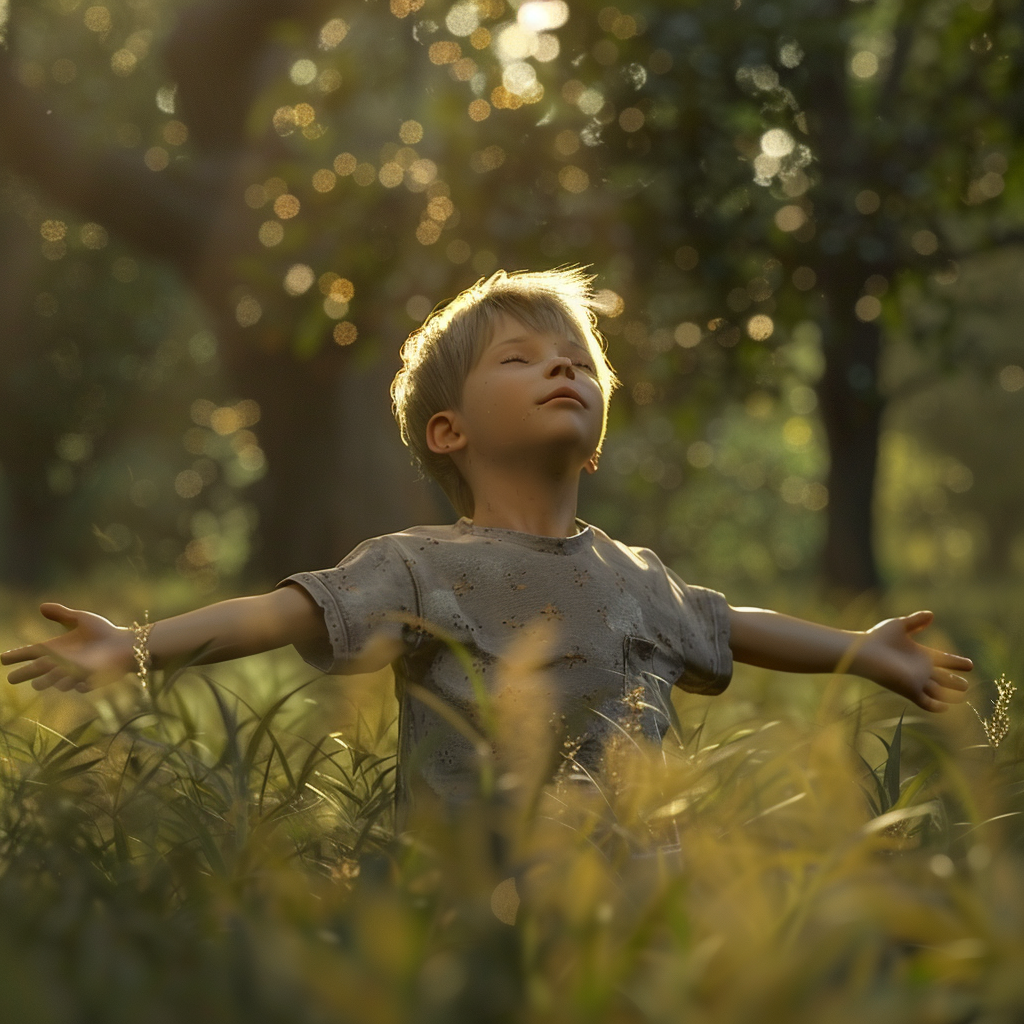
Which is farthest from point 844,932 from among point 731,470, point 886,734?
point 731,470

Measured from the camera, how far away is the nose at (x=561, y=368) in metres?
2.51

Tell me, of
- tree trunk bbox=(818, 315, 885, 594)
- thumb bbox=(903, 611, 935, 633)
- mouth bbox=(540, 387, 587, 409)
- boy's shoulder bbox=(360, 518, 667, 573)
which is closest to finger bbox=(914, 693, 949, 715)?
thumb bbox=(903, 611, 935, 633)

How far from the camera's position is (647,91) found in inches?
214

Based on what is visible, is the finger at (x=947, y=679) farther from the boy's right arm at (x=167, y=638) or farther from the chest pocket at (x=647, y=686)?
the boy's right arm at (x=167, y=638)

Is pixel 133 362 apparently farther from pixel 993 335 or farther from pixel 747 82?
pixel 993 335

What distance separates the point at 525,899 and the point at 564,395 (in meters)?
1.37

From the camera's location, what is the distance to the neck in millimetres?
2539

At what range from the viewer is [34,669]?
1939mm

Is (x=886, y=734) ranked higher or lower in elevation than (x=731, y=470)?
higher

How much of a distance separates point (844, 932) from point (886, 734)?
2.36 m

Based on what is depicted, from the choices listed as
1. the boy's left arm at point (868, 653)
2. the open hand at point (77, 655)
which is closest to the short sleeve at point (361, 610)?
the open hand at point (77, 655)

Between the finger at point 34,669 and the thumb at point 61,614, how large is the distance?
0.07 metres

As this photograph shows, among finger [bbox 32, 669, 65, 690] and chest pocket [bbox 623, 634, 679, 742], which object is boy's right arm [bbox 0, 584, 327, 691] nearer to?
finger [bbox 32, 669, 65, 690]

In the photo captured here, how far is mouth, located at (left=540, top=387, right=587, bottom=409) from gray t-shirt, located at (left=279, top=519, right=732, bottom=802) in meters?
0.28
